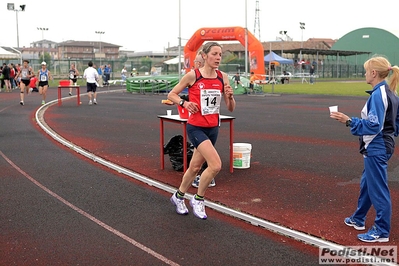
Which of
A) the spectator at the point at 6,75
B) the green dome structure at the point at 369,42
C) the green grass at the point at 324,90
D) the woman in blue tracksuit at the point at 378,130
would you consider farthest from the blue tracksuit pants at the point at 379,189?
the green dome structure at the point at 369,42

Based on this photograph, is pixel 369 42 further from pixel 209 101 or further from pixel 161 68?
pixel 209 101

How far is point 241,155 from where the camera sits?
26.5 ft

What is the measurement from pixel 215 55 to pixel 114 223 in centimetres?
226

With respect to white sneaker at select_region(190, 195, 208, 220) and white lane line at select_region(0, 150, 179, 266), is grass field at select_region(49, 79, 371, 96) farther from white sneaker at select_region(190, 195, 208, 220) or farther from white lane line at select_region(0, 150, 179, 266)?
white sneaker at select_region(190, 195, 208, 220)

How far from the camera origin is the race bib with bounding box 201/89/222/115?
5.74 meters

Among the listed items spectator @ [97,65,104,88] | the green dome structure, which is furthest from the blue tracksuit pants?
the green dome structure

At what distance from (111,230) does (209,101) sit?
187 cm

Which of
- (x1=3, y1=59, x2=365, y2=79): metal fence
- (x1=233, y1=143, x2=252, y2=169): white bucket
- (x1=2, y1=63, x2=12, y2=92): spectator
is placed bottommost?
(x1=233, y1=143, x2=252, y2=169): white bucket

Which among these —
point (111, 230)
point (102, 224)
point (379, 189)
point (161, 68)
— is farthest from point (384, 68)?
point (161, 68)

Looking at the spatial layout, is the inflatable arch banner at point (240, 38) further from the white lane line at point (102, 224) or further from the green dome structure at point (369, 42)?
the green dome structure at point (369, 42)

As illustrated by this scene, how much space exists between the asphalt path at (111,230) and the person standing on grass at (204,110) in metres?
0.39

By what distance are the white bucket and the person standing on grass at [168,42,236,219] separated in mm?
2230

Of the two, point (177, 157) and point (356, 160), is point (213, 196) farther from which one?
point (356, 160)

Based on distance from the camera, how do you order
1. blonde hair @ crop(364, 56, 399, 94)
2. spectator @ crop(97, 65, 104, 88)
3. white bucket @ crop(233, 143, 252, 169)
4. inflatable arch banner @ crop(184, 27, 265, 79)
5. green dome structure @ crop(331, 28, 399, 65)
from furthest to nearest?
green dome structure @ crop(331, 28, 399, 65), spectator @ crop(97, 65, 104, 88), inflatable arch banner @ crop(184, 27, 265, 79), white bucket @ crop(233, 143, 252, 169), blonde hair @ crop(364, 56, 399, 94)
